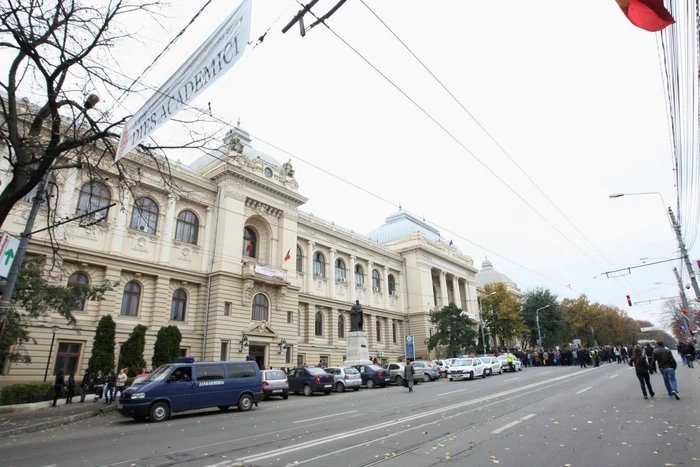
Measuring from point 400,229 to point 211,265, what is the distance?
35.4 m

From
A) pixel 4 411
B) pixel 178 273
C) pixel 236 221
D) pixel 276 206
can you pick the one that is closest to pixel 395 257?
pixel 276 206

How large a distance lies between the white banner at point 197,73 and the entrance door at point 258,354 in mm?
25273

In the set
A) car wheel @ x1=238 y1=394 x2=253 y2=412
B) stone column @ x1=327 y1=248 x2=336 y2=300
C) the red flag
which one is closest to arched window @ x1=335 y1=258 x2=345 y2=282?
stone column @ x1=327 y1=248 x2=336 y2=300

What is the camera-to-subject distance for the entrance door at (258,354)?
30938mm

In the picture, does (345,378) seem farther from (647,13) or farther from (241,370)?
(647,13)

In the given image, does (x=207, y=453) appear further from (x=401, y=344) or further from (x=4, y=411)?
(x=401, y=344)

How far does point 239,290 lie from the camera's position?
100ft

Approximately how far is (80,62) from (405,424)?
11295 millimetres

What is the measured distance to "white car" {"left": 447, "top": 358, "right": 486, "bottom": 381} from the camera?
28078 mm

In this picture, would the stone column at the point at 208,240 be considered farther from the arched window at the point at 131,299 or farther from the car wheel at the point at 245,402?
the car wheel at the point at 245,402

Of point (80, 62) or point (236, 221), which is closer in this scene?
point (80, 62)

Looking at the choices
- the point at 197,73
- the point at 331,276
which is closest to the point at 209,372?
the point at 197,73

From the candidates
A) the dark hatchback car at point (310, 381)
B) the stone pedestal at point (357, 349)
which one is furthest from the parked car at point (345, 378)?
the stone pedestal at point (357, 349)

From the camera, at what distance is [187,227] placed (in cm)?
3070
